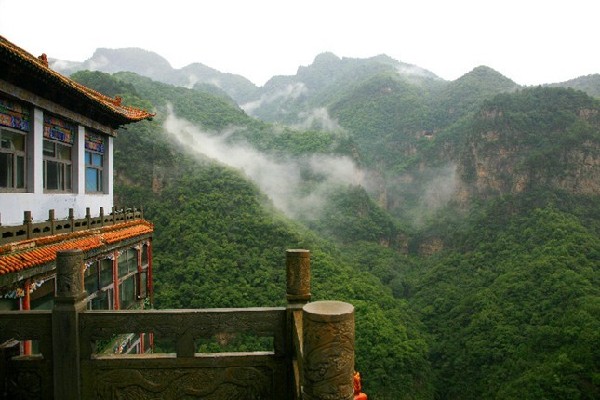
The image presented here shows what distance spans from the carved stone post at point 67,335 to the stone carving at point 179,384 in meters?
0.35

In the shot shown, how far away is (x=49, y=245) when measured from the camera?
346 inches

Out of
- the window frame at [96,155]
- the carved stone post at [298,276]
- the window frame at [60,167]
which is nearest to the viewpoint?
the carved stone post at [298,276]

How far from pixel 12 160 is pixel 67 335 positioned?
5996 millimetres

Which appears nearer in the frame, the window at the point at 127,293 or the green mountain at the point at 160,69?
the window at the point at 127,293

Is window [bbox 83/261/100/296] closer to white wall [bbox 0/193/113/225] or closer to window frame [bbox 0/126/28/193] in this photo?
white wall [bbox 0/193/113/225]

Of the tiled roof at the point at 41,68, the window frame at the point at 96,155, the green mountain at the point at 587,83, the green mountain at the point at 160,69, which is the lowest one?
the window frame at the point at 96,155

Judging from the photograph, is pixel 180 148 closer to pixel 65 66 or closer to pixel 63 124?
pixel 63 124

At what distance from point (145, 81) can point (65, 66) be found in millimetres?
56669

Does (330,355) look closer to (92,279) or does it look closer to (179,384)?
(179,384)

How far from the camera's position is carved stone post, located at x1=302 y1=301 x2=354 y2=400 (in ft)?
13.9

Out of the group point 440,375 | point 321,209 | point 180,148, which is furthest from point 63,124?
point 321,209

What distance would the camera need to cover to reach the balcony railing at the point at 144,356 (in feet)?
19.5

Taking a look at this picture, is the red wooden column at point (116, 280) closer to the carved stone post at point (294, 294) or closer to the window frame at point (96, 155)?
the window frame at point (96, 155)

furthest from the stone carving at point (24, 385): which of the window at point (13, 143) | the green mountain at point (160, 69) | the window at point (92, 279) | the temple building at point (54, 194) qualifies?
the green mountain at point (160, 69)
